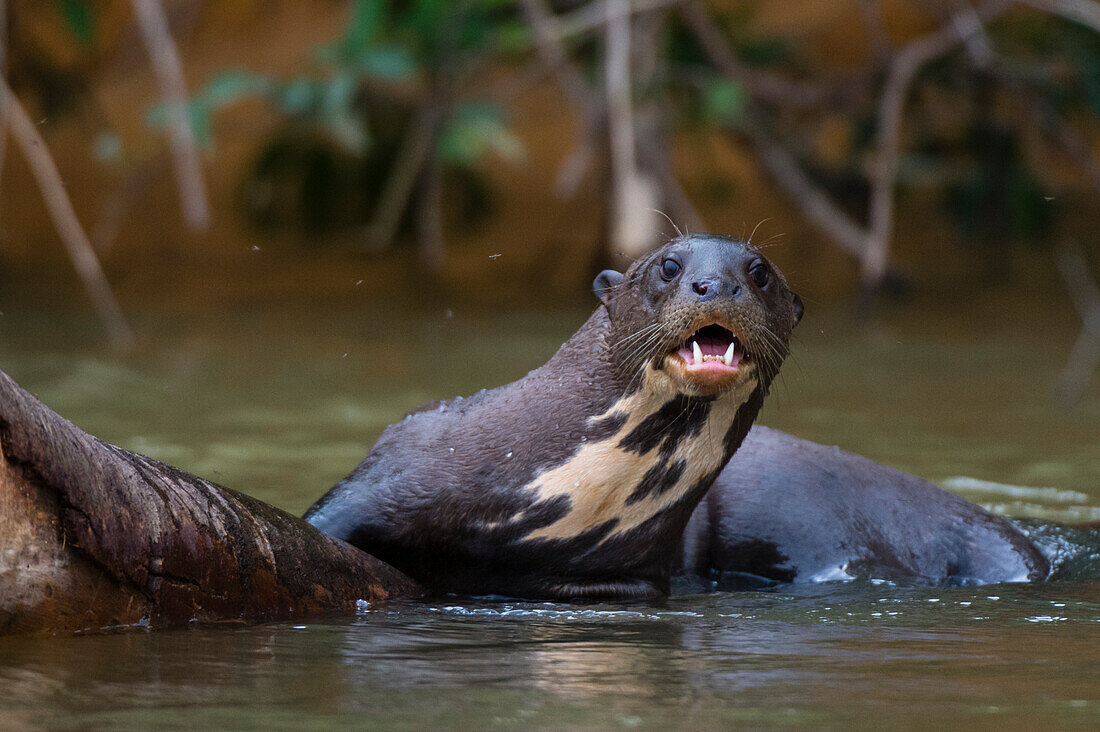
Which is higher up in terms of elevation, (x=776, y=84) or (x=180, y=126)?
(x=776, y=84)

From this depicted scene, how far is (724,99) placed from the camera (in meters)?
7.51

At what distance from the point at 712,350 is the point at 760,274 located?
220 mm

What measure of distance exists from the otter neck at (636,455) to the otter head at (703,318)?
0.06 metres

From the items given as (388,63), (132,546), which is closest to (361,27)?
(388,63)

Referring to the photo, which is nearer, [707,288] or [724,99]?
[707,288]

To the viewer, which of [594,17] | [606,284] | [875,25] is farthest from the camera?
[875,25]

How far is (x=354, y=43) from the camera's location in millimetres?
7309

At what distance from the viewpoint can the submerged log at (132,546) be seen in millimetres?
2592

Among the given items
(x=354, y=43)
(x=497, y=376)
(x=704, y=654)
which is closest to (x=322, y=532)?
(x=704, y=654)

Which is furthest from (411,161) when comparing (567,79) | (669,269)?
(669,269)

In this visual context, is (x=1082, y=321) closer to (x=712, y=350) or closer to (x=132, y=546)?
(x=712, y=350)

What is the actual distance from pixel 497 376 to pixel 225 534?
3732mm

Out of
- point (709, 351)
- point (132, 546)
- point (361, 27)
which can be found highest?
point (361, 27)

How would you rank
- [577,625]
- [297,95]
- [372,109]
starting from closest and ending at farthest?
[577,625] < [297,95] < [372,109]
